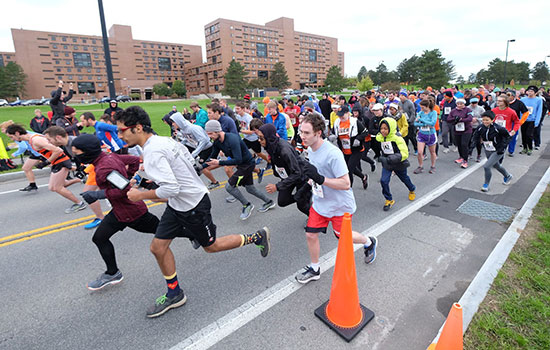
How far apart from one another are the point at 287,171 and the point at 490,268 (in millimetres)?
2901

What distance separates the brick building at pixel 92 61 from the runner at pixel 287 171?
96883mm

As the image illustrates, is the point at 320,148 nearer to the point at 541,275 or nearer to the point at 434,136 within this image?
the point at 541,275

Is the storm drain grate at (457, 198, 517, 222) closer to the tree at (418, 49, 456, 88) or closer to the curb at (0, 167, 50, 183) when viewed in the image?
the curb at (0, 167, 50, 183)

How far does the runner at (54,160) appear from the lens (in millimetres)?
5164

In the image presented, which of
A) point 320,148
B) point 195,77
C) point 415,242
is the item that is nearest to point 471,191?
point 415,242

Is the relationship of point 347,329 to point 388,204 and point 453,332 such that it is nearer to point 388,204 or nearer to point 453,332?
point 453,332

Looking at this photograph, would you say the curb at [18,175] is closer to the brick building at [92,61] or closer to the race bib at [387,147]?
the race bib at [387,147]

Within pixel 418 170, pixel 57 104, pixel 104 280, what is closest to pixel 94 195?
pixel 104 280

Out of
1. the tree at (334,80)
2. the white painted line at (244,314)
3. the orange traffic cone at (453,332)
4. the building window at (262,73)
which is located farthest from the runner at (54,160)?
the building window at (262,73)

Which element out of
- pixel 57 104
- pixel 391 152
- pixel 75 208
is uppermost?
pixel 57 104

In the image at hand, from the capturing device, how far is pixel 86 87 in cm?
9425

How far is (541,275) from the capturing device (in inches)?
124

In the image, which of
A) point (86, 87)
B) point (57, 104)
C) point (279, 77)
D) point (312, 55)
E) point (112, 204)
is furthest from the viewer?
point (312, 55)

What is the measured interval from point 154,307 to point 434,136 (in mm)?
7766
